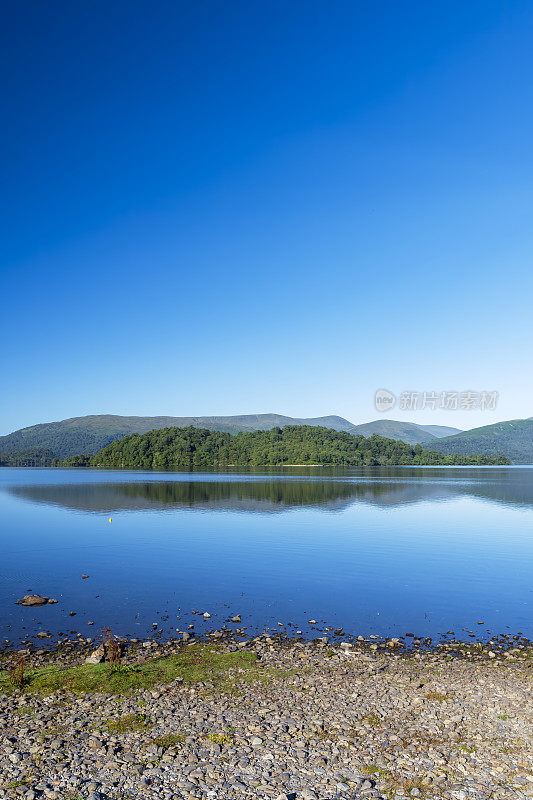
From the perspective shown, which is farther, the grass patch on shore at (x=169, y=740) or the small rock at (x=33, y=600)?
the small rock at (x=33, y=600)

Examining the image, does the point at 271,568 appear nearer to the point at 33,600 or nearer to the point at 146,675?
the point at 33,600

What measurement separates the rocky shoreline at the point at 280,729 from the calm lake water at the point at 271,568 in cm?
492

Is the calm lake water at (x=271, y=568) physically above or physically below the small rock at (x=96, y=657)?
below

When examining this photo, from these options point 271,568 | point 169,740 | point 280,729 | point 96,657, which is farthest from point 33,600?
point 280,729

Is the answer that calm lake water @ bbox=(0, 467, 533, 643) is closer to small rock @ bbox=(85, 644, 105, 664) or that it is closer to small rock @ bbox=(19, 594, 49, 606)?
small rock @ bbox=(19, 594, 49, 606)

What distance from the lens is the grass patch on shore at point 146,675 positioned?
1650cm

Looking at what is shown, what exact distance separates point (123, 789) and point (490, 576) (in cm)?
2999

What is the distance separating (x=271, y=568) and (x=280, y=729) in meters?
22.8

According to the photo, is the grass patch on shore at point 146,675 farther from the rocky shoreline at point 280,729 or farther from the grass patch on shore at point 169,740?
the grass patch on shore at point 169,740

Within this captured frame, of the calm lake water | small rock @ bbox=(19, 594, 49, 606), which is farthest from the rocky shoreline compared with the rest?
small rock @ bbox=(19, 594, 49, 606)

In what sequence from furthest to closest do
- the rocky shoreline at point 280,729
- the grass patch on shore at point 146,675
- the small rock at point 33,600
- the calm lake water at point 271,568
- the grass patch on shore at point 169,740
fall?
the small rock at point 33,600 → the calm lake water at point 271,568 → the grass patch on shore at point 146,675 → the grass patch on shore at point 169,740 → the rocky shoreline at point 280,729

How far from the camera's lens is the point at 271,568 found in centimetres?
3634

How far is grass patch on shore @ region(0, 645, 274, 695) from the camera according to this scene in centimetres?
1650

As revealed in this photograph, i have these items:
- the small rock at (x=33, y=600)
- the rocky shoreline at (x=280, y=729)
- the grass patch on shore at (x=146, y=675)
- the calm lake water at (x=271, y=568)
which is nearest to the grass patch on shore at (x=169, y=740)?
the rocky shoreline at (x=280, y=729)
